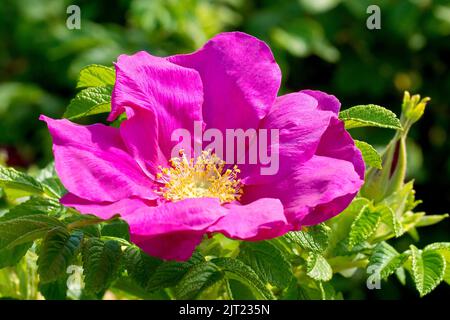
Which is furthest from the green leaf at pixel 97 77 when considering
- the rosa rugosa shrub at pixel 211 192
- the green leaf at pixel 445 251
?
the green leaf at pixel 445 251

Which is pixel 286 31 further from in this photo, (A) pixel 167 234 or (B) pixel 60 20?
(A) pixel 167 234

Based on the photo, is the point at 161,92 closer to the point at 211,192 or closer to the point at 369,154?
the point at 211,192

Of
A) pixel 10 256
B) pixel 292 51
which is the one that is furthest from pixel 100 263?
pixel 292 51

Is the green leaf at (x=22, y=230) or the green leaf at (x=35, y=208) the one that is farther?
the green leaf at (x=35, y=208)

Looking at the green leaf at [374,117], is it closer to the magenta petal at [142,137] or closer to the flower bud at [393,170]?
the flower bud at [393,170]

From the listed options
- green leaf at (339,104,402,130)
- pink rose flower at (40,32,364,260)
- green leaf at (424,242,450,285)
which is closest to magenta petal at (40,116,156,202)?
pink rose flower at (40,32,364,260)

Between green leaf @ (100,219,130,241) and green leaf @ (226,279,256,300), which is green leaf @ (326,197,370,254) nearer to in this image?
green leaf @ (226,279,256,300)
